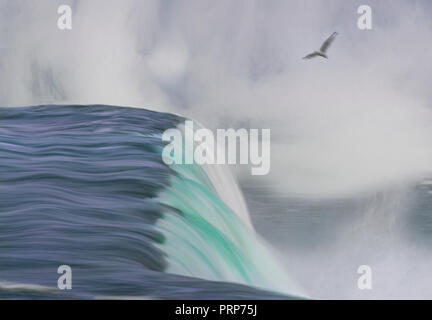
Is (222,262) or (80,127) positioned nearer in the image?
(222,262)

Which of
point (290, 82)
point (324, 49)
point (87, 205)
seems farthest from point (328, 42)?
point (87, 205)

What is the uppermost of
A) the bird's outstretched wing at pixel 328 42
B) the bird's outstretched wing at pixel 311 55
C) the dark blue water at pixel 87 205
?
the bird's outstretched wing at pixel 328 42

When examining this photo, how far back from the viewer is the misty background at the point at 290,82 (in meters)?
5.29

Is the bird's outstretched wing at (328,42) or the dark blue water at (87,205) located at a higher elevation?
the bird's outstretched wing at (328,42)

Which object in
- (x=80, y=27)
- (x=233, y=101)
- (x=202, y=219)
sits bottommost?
(x=202, y=219)

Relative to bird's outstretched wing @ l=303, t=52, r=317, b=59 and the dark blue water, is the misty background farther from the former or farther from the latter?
the dark blue water

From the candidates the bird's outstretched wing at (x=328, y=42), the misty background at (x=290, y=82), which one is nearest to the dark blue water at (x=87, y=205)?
the misty background at (x=290, y=82)

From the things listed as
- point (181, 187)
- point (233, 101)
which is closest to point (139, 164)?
point (181, 187)

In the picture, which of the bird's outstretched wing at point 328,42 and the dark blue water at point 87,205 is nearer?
the dark blue water at point 87,205

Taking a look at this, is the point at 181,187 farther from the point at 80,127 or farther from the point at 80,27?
the point at 80,27

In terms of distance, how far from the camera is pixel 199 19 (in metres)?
5.27

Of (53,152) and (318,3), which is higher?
(318,3)

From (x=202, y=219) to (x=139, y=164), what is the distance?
557 millimetres

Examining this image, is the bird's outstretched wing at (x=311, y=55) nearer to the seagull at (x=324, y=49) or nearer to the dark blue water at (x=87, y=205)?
the seagull at (x=324, y=49)
